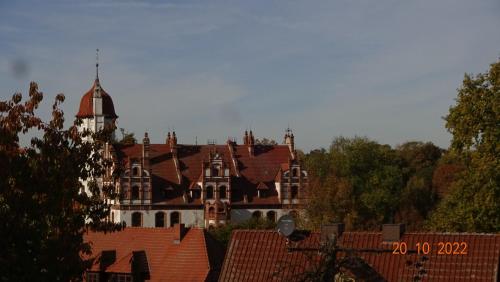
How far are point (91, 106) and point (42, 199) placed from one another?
6682cm

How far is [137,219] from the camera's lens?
77.9m

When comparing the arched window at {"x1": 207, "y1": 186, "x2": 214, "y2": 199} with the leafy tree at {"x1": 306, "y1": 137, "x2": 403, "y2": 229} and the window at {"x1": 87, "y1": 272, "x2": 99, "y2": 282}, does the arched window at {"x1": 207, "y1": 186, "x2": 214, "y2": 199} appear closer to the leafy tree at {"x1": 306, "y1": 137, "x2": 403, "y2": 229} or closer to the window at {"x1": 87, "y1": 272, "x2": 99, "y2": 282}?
the leafy tree at {"x1": 306, "y1": 137, "x2": 403, "y2": 229}

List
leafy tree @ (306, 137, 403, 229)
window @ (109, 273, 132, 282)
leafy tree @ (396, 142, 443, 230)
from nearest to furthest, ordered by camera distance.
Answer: window @ (109, 273, 132, 282), leafy tree @ (306, 137, 403, 229), leafy tree @ (396, 142, 443, 230)

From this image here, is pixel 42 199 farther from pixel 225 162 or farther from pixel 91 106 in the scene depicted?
pixel 91 106

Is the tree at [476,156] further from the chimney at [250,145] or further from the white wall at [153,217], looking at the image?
the chimney at [250,145]

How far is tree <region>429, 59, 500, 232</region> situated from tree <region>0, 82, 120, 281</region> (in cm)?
1651

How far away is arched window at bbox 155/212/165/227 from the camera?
7862 centimetres

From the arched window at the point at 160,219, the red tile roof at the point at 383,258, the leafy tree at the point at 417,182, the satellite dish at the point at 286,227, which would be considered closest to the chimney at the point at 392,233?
the red tile roof at the point at 383,258

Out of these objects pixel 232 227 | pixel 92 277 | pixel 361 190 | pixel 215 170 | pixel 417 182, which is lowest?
pixel 92 277

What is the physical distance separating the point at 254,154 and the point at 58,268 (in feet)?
212

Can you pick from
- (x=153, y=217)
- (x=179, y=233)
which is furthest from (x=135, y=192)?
(x=179, y=233)

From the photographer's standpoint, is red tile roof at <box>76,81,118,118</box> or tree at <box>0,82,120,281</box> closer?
tree at <box>0,82,120,281</box>

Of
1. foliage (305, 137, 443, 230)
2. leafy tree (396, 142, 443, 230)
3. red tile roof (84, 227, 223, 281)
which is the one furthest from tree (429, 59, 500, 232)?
leafy tree (396, 142, 443, 230)

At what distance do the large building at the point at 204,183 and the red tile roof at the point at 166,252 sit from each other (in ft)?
108
